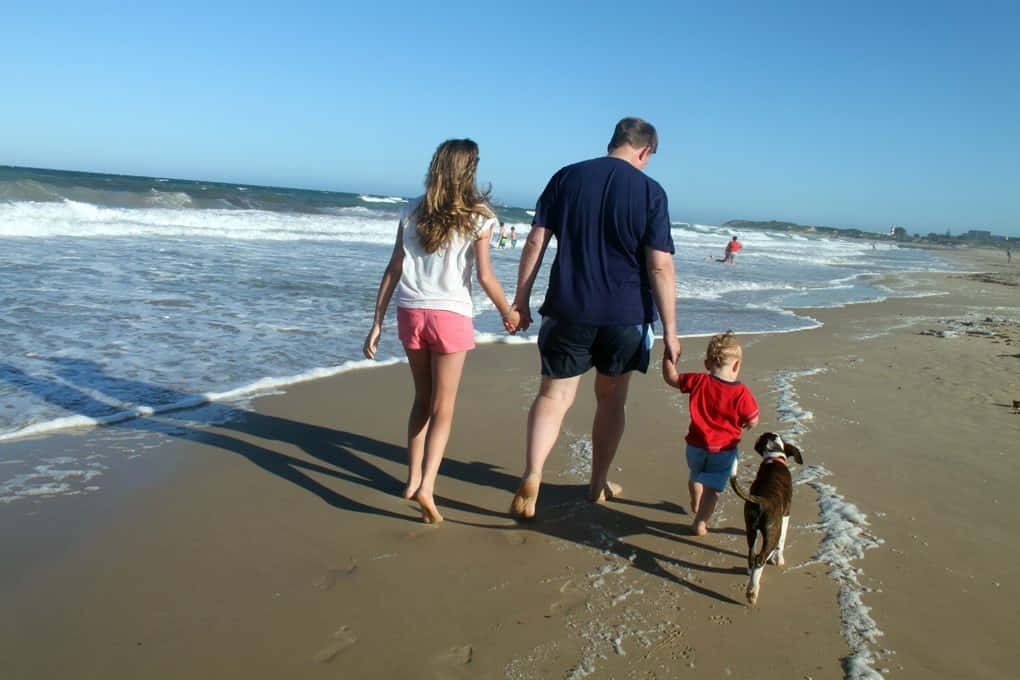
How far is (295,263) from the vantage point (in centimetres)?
1407

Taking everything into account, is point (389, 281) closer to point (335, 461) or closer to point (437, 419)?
point (437, 419)

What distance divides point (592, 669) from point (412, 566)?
0.95 metres

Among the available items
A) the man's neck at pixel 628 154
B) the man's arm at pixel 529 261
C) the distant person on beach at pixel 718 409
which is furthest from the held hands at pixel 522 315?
the man's neck at pixel 628 154

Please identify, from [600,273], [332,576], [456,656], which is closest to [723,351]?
[600,273]

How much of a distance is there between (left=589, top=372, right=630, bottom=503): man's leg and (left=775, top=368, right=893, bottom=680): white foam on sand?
3.28 feet

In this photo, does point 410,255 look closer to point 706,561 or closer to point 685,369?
point 706,561

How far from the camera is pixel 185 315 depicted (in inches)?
308

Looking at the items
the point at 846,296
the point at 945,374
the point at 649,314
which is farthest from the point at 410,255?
the point at 846,296

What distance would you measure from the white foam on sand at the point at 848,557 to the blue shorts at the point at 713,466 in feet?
1.54

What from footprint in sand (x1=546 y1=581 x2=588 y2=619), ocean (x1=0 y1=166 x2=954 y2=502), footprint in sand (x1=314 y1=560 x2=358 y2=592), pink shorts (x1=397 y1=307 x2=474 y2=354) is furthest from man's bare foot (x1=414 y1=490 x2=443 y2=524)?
ocean (x1=0 y1=166 x2=954 y2=502)

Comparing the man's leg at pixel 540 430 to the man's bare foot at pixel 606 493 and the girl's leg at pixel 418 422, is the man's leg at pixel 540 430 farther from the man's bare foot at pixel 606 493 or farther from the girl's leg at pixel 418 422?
the girl's leg at pixel 418 422

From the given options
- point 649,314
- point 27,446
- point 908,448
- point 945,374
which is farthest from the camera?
point 945,374

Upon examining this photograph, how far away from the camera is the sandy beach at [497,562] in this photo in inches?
95.2

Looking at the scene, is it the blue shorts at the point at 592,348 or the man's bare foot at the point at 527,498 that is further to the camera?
the man's bare foot at the point at 527,498
